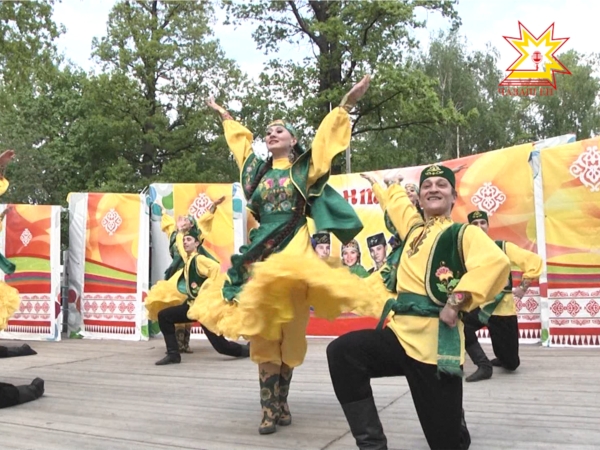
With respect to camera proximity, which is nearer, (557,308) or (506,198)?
(557,308)

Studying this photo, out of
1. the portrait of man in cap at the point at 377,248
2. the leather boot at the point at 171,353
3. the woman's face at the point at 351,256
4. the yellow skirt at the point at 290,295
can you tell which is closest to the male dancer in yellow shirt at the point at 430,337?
the yellow skirt at the point at 290,295

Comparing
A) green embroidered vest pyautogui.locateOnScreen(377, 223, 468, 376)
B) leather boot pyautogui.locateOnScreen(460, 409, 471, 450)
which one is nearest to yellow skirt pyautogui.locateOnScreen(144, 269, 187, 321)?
leather boot pyautogui.locateOnScreen(460, 409, 471, 450)

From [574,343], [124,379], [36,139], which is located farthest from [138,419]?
[36,139]

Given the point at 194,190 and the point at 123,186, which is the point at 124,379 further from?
the point at 123,186

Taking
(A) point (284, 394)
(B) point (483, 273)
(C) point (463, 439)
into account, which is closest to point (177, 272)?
(A) point (284, 394)

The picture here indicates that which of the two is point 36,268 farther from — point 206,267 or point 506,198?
point 506,198

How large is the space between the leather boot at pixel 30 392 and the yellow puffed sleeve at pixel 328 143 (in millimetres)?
2778

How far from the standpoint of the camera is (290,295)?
3115mm

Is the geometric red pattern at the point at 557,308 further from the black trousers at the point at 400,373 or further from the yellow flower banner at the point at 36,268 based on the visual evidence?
the yellow flower banner at the point at 36,268

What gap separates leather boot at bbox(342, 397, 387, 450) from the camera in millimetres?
2645

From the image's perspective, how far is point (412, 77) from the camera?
44.3 ft

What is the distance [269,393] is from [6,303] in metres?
2.13

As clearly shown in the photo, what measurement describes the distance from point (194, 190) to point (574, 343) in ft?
18.2

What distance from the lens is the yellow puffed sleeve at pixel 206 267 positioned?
6.24m
